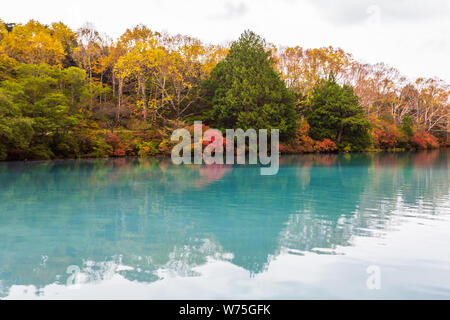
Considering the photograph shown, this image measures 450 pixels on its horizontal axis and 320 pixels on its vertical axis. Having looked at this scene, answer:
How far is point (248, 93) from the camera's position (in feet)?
107

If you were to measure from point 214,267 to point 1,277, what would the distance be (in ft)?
8.20

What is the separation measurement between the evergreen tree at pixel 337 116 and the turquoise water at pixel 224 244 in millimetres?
27530

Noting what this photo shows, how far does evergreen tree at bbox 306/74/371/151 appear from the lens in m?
37.7

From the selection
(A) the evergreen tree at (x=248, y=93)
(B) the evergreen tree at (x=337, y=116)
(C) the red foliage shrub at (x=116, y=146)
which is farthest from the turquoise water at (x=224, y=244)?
(B) the evergreen tree at (x=337, y=116)

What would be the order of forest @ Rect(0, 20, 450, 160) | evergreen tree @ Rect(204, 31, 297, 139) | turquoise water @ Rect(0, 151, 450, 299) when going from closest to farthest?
turquoise water @ Rect(0, 151, 450, 299), forest @ Rect(0, 20, 450, 160), evergreen tree @ Rect(204, 31, 297, 139)

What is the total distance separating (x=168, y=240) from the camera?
6.18 m

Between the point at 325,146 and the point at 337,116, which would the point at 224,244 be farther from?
the point at 337,116

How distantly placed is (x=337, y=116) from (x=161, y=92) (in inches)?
694

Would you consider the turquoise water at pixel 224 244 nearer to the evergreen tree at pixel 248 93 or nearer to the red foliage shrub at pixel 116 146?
the red foliage shrub at pixel 116 146

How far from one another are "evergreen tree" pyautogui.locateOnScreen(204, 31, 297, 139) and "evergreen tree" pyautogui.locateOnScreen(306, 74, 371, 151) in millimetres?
4665

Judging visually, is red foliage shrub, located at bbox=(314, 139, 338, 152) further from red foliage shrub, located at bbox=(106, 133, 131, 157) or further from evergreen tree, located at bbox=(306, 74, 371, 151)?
red foliage shrub, located at bbox=(106, 133, 131, 157)

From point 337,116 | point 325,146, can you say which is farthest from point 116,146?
point 337,116

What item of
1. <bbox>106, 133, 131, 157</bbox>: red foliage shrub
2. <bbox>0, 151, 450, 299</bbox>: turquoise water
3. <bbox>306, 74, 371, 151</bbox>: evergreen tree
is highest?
<bbox>306, 74, 371, 151</bbox>: evergreen tree

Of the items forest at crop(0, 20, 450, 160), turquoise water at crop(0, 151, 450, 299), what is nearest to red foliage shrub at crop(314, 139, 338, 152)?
forest at crop(0, 20, 450, 160)
